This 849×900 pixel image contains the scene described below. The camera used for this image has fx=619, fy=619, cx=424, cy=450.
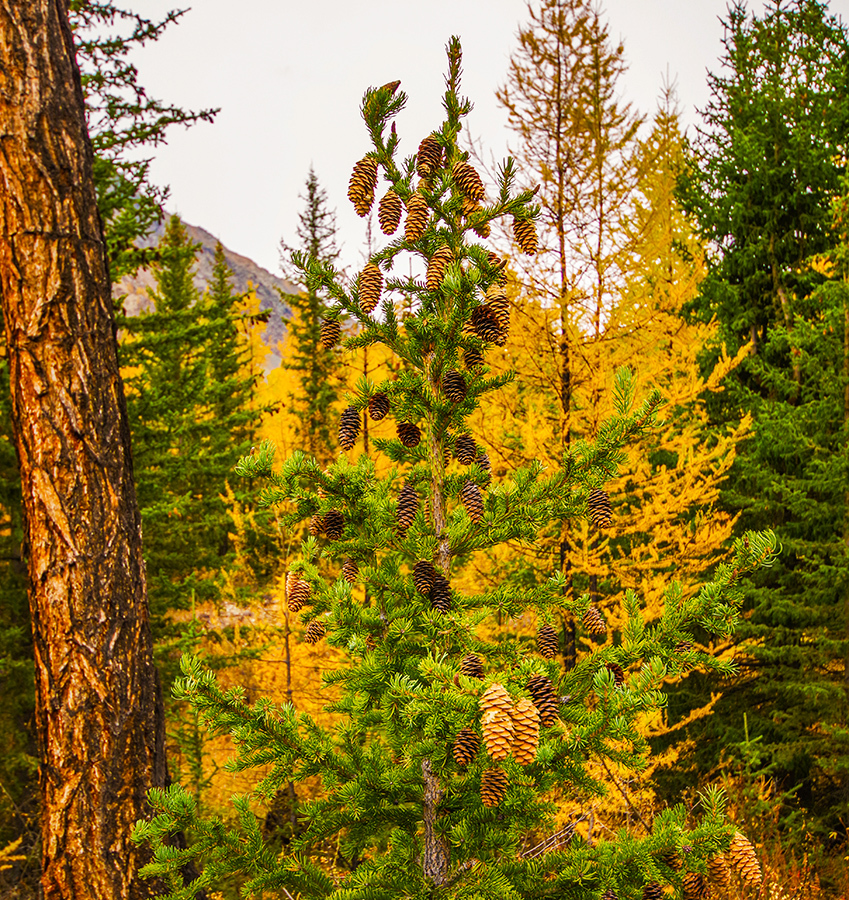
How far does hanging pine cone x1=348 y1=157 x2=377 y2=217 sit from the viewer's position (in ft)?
9.57

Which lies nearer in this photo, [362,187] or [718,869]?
[718,869]

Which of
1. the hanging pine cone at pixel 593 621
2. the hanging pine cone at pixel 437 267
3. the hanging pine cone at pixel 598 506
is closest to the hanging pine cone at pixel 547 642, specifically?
the hanging pine cone at pixel 593 621

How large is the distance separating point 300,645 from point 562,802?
170 inches

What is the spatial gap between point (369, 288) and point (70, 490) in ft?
6.42

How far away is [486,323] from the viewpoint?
9.50 feet

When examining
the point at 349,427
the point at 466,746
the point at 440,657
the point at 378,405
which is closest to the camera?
the point at 466,746

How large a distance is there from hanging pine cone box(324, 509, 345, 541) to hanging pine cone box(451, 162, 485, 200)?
1.67m

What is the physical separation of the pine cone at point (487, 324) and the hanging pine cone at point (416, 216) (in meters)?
0.51

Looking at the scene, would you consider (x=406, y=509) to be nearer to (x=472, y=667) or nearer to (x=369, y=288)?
(x=472, y=667)

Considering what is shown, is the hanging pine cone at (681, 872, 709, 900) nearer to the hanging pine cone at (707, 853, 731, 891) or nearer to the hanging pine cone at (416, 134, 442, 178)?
the hanging pine cone at (707, 853, 731, 891)

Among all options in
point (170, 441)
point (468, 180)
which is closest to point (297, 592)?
point (468, 180)

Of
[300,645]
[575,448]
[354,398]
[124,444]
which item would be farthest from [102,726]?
[300,645]

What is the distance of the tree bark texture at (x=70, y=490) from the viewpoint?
3152 mm

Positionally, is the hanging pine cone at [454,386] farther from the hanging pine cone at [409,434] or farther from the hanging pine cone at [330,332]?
the hanging pine cone at [330,332]
